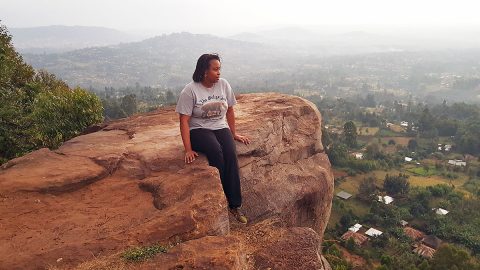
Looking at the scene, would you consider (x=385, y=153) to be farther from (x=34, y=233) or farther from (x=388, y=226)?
(x=34, y=233)

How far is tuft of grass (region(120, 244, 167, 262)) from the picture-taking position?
453 centimetres

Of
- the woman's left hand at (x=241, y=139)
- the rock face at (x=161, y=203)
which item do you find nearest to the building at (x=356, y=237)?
the rock face at (x=161, y=203)

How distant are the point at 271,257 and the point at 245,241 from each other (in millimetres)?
574

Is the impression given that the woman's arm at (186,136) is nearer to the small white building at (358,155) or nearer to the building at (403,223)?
the building at (403,223)

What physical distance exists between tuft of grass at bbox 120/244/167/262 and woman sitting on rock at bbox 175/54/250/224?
192 cm

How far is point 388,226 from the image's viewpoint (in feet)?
142

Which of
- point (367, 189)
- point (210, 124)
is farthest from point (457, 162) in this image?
point (210, 124)

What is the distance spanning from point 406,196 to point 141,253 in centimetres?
5134

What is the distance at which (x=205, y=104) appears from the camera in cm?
656

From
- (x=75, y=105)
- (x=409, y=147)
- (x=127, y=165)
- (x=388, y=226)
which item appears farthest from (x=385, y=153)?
(x=127, y=165)

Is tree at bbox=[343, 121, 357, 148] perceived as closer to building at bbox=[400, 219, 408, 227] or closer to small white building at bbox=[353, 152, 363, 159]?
small white building at bbox=[353, 152, 363, 159]

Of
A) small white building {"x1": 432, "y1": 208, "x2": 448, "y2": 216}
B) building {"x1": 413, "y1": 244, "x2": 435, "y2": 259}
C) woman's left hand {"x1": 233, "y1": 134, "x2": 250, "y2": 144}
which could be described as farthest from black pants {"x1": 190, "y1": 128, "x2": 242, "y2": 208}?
small white building {"x1": 432, "y1": 208, "x2": 448, "y2": 216}

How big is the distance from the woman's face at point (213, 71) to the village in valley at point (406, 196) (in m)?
14.8

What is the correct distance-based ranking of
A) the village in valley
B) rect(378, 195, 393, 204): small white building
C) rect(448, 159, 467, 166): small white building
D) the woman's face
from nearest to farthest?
the woman's face
the village in valley
rect(378, 195, 393, 204): small white building
rect(448, 159, 467, 166): small white building
